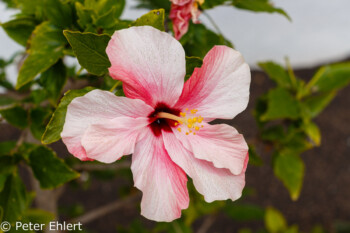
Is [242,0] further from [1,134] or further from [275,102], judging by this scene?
[1,134]

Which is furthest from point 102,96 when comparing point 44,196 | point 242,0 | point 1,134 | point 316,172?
point 316,172

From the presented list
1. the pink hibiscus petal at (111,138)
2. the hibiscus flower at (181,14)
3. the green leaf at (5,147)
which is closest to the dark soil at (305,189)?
the green leaf at (5,147)

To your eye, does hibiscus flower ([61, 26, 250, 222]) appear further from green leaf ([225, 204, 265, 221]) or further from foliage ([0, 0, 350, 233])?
green leaf ([225, 204, 265, 221])

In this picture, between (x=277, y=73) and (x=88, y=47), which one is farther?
(x=277, y=73)

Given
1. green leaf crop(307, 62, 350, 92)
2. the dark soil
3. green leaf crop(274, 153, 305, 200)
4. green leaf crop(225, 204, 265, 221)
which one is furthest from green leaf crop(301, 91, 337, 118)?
Answer: the dark soil

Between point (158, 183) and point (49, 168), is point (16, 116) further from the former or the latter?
point (158, 183)

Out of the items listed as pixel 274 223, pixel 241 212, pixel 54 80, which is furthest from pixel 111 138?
pixel 274 223
